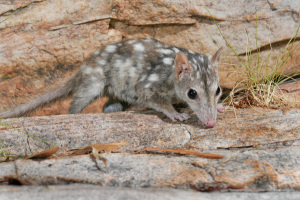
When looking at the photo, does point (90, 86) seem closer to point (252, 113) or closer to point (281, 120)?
point (252, 113)

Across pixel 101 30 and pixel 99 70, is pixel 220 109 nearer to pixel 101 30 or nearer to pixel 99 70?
pixel 99 70

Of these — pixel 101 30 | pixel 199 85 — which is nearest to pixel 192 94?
pixel 199 85

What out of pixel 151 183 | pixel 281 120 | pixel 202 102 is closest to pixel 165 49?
pixel 202 102

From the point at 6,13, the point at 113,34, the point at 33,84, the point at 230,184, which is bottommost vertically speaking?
the point at 33,84

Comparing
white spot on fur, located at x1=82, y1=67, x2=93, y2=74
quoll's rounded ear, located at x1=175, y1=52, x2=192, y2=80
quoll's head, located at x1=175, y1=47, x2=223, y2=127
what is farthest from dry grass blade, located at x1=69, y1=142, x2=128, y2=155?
white spot on fur, located at x1=82, y1=67, x2=93, y2=74

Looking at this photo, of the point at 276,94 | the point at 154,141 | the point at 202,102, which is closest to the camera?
the point at 154,141

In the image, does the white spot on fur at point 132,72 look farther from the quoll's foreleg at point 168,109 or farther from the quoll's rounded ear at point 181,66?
the quoll's rounded ear at point 181,66
